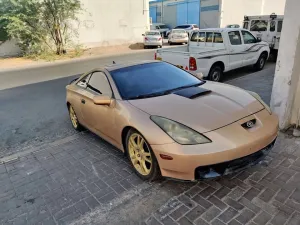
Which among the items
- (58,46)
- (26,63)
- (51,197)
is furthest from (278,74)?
(58,46)

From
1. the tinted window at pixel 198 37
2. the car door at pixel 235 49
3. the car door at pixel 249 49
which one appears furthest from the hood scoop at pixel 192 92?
the car door at pixel 249 49

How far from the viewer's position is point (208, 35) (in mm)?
8867

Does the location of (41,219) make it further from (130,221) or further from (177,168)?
(177,168)

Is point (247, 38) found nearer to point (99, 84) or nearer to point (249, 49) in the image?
point (249, 49)

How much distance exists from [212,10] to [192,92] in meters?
34.0

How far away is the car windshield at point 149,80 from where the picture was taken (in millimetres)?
3531

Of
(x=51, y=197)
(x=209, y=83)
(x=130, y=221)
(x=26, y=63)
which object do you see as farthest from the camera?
(x=26, y=63)

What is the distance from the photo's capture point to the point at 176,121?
2791mm

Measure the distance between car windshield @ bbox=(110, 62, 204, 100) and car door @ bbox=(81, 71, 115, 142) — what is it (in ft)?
0.77

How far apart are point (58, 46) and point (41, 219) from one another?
17.6m

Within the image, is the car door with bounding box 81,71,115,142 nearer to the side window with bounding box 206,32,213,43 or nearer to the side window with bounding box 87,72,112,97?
the side window with bounding box 87,72,112,97

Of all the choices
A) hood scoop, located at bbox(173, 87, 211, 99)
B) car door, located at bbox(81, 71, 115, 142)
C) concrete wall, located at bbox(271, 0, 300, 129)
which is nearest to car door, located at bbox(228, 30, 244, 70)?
concrete wall, located at bbox(271, 0, 300, 129)

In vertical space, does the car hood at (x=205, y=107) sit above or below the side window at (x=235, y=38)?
below

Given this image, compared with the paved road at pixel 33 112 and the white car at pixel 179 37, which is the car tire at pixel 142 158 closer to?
the paved road at pixel 33 112
